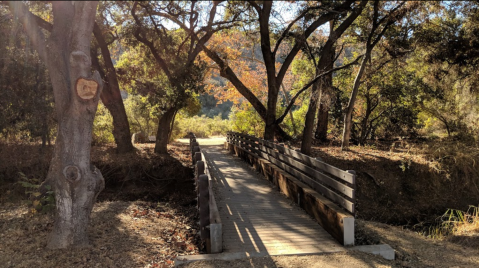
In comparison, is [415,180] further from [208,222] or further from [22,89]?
[22,89]

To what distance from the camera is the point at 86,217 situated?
16.9 ft

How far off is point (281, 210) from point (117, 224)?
364 centimetres

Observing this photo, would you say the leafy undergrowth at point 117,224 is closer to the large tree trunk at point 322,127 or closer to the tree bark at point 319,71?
the tree bark at point 319,71

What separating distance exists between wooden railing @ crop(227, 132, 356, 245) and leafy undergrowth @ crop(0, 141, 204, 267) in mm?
2530

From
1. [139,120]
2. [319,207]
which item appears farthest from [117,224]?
[139,120]

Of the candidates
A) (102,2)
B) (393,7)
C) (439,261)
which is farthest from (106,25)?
(439,261)

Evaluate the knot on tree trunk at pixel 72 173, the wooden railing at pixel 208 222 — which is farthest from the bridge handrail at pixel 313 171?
the knot on tree trunk at pixel 72 173

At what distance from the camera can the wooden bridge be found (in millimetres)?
5469

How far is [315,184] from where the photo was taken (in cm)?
737

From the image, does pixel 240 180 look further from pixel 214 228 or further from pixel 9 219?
pixel 9 219

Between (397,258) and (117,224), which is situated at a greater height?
(117,224)

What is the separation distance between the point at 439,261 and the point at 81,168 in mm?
6240

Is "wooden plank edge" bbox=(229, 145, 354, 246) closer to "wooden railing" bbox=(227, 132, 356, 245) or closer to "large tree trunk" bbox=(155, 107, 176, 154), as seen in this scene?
"wooden railing" bbox=(227, 132, 356, 245)

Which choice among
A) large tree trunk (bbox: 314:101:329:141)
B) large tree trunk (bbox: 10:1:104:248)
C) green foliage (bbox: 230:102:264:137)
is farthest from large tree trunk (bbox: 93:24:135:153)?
green foliage (bbox: 230:102:264:137)
